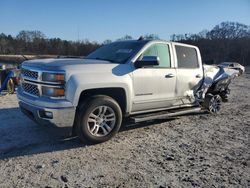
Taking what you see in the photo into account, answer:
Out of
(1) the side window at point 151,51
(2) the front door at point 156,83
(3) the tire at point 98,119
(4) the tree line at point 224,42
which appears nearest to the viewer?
(3) the tire at point 98,119

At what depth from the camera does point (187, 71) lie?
289 inches

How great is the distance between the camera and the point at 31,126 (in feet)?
22.4

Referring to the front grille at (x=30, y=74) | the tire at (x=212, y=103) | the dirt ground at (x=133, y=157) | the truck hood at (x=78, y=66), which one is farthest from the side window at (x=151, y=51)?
the tire at (x=212, y=103)

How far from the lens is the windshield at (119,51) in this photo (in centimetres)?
635

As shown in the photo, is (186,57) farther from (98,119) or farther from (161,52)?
(98,119)

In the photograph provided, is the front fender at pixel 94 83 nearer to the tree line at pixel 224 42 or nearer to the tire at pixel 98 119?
the tire at pixel 98 119

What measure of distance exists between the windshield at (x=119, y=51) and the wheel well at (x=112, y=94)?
613mm

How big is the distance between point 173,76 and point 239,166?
2.58 m

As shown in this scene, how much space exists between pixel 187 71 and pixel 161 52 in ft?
3.01

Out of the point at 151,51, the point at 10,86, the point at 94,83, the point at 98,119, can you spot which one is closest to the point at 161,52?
the point at 151,51

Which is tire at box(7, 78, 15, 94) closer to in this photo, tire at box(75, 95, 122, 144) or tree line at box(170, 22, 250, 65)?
tire at box(75, 95, 122, 144)

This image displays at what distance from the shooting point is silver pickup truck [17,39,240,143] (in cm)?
525

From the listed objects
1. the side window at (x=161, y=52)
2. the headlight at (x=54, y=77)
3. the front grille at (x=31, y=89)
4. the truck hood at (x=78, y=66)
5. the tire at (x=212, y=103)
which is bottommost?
the tire at (x=212, y=103)

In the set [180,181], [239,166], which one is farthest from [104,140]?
[239,166]
